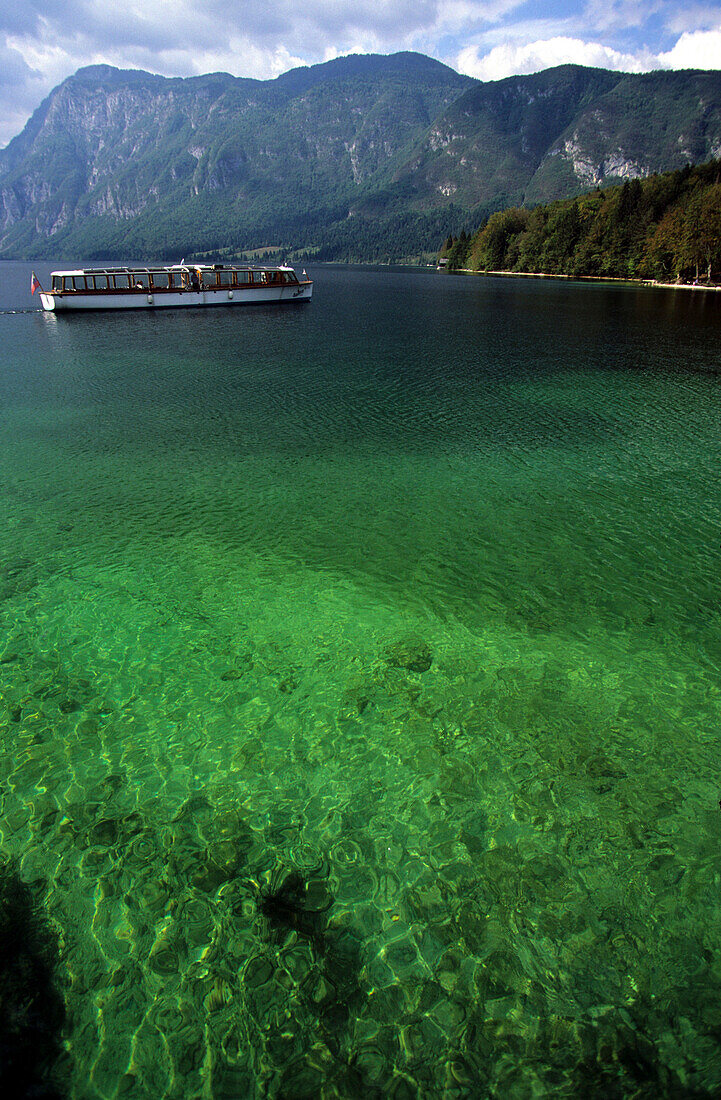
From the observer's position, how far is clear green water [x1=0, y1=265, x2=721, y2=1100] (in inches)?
240

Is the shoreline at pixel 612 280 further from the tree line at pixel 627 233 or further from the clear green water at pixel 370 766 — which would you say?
the clear green water at pixel 370 766

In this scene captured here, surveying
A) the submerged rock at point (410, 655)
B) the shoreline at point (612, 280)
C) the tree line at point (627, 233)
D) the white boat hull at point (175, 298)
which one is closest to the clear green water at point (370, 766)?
the submerged rock at point (410, 655)

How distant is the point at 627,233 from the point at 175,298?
4581 inches

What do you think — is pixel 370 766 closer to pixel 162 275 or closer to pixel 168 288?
pixel 168 288

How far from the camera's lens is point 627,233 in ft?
443

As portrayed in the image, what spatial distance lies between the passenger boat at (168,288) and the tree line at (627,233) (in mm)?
82296

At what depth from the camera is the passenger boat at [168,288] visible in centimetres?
7256

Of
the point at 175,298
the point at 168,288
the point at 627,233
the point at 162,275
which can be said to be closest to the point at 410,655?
the point at 175,298

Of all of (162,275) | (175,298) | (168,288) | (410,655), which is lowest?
(410,655)

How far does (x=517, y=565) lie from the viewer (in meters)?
15.5

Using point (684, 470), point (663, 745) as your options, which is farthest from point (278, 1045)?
point (684, 470)

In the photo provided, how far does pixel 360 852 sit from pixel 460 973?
197cm

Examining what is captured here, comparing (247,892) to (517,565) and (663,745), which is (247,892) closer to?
(663,745)

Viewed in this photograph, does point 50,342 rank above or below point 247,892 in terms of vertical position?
above
